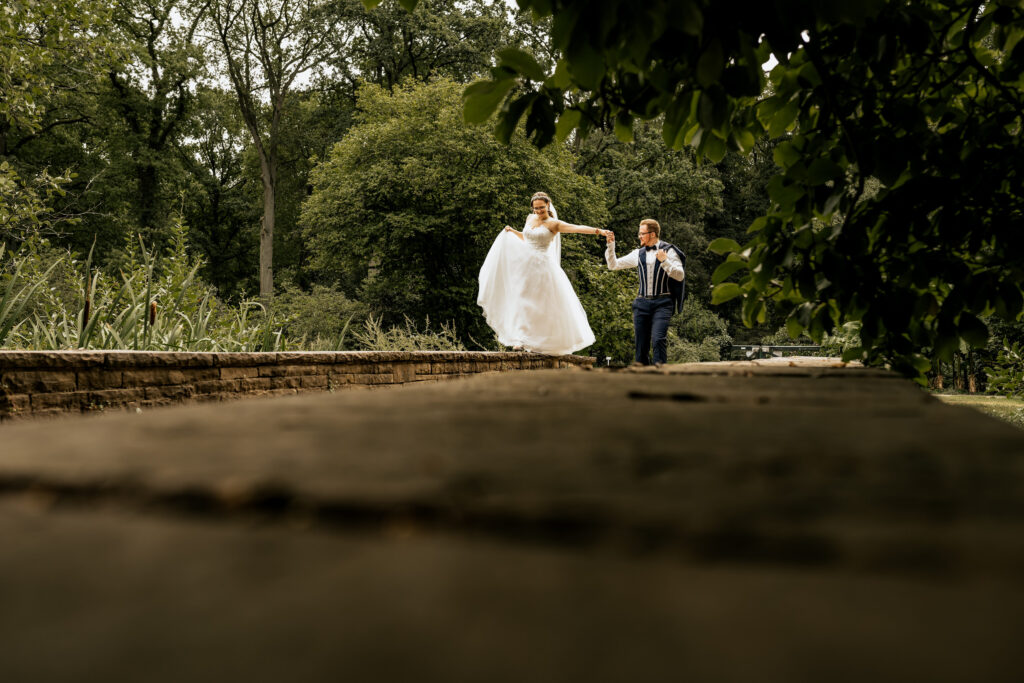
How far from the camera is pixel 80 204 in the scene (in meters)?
31.4

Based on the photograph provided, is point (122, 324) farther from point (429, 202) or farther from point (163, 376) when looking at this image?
point (429, 202)

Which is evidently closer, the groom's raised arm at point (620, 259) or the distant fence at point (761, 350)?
the groom's raised arm at point (620, 259)

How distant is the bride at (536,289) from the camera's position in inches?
440

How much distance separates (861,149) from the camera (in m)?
2.38

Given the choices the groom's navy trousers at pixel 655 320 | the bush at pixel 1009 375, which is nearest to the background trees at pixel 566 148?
the groom's navy trousers at pixel 655 320

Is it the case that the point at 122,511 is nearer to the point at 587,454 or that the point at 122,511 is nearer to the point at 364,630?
the point at 364,630

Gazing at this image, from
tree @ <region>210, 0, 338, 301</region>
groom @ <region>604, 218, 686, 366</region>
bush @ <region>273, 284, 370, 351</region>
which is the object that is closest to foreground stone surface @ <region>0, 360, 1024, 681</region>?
groom @ <region>604, 218, 686, 366</region>

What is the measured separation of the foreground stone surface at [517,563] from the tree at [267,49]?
96.5 feet

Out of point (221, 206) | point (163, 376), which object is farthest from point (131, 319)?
point (221, 206)

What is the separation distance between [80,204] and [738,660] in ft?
122

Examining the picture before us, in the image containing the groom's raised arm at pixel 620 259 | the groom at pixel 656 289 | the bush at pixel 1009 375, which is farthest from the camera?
the groom's raised arm at pixel 620 259

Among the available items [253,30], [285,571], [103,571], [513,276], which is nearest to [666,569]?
[285,571]

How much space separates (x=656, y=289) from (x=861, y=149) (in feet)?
22.9

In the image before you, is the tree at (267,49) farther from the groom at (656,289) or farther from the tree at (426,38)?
the groom at (656,289)
